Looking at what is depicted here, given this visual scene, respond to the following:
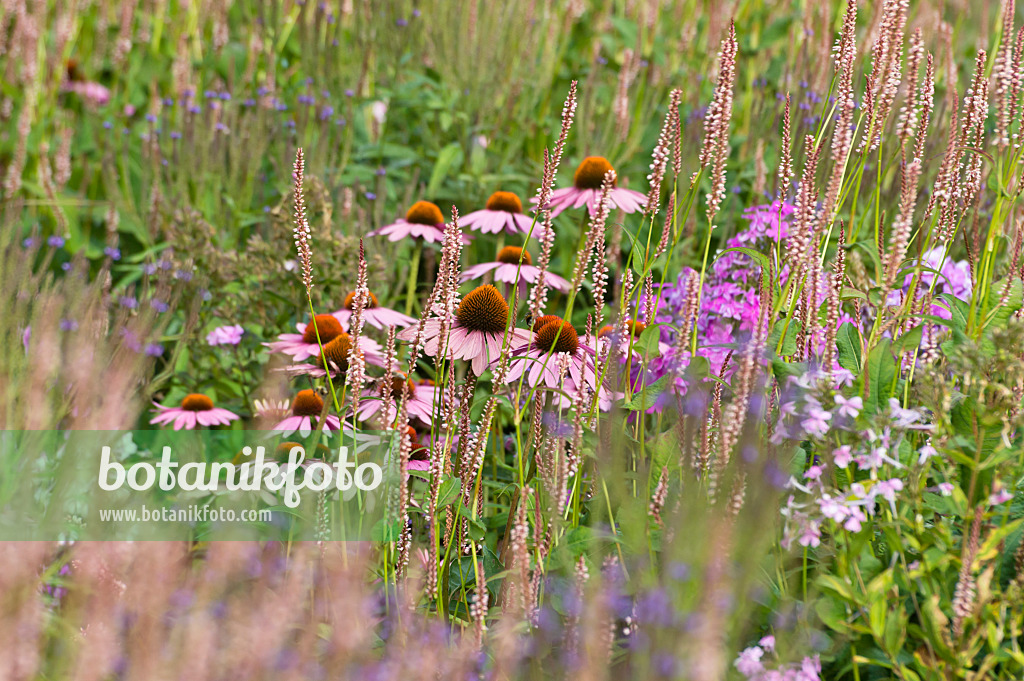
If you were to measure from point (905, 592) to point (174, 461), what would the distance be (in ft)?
5.41

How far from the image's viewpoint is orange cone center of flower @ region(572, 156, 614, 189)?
247 centimetres

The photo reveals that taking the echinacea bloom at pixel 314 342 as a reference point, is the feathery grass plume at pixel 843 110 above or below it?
above

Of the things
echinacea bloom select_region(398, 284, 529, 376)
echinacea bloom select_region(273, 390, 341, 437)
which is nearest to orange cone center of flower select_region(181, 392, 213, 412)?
echinacea bloom select_region(273, 390, 341, 437)

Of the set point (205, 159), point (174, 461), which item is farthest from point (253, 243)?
point (205, 159)

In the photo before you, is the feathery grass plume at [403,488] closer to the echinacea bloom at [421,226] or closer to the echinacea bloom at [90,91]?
the echinacea bloom at [421,226]

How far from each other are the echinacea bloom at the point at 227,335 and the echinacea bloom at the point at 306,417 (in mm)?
585

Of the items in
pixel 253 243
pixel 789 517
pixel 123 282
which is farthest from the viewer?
pixel 123 282

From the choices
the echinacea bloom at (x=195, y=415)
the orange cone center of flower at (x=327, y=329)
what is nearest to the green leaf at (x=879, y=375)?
the orange cone center of flower at (x=327, y=329)

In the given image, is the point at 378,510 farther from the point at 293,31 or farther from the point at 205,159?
the point at 293,31

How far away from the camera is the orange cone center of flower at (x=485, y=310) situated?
6.33ft

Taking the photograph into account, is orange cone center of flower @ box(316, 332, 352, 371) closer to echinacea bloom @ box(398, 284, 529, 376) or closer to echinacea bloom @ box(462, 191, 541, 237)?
echinacea bloom @ box(398, 284, 529, 376)

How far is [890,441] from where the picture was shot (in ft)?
4.52

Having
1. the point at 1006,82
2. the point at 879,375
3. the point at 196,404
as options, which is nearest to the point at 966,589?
the point at 879,375

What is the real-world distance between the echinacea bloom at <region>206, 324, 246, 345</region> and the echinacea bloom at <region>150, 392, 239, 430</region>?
276 millimetres
